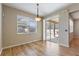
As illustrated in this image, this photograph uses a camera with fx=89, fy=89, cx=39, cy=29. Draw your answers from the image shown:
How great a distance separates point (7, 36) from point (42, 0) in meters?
3.43

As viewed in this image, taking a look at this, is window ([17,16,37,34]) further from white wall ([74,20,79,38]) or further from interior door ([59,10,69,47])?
white wall ([74,20,79,38])

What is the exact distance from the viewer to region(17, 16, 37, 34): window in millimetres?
5672

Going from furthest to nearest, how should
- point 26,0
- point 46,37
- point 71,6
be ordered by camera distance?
point 46,37
point 71,6
point 26,0

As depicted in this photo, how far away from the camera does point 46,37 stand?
24.5 feet

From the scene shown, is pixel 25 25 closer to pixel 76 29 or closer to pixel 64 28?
pixel 64 28

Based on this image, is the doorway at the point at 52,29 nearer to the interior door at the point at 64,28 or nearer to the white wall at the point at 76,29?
the interior door at the point at 64,28

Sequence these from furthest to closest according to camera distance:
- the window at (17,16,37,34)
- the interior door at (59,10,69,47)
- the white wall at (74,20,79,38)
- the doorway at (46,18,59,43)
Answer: the white wall at (74,20,79,38) → the doorway at (46,18,59,43) → the window at (17,16,37,34) → the interior door at (59,10,69,47)

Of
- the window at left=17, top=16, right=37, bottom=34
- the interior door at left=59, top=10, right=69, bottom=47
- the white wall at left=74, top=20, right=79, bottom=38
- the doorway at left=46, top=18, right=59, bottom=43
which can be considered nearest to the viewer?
the interior door at left=59, top=10, right=69, bottom=47

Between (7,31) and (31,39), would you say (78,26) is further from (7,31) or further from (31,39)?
(7,31)

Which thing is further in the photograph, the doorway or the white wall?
the white wall

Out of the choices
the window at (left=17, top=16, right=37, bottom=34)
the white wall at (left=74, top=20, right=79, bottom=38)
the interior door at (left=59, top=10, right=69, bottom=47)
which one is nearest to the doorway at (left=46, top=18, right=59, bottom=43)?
the window at (left=17, top=16, right=37, bottom=34)

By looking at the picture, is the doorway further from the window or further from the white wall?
the white wall

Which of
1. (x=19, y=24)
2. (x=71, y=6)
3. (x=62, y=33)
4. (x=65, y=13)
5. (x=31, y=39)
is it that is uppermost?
(x=71, y=6)

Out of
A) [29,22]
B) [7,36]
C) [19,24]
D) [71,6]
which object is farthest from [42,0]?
[29,22]
